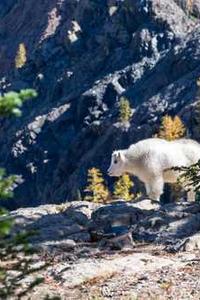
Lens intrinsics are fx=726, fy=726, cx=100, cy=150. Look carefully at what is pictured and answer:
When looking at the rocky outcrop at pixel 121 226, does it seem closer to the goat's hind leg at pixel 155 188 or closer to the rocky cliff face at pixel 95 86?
the goat's hind leg at pixel 155 188

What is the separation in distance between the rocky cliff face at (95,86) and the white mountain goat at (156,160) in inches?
2961

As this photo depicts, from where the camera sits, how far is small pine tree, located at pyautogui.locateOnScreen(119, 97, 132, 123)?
115688mm

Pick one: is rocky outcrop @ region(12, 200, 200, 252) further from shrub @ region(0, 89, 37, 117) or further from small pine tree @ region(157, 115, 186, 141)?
small pine tree @ region(157, 115, 186, 141)

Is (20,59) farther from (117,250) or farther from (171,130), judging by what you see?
(117,250)

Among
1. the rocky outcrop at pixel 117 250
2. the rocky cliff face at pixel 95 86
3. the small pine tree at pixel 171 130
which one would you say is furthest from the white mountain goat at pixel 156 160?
the rocky cliff face at pixel 95 86

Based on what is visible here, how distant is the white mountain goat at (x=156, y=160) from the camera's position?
2294 centimetres

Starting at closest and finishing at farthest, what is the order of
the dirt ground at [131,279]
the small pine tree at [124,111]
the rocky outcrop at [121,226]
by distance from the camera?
the dirt ground at [131,279] → the rocky outcrop at [121,226] → the small pine tree at [124,111]

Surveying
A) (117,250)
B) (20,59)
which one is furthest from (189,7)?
(117,250)

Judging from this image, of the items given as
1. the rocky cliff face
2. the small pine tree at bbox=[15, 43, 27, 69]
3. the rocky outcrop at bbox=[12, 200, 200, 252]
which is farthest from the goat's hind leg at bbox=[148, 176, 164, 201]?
the small pine tree at bbox=[15, 43, 27, 69]

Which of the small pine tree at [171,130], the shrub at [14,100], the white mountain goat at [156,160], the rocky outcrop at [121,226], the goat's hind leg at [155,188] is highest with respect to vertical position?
the small pine tree at [171,130]

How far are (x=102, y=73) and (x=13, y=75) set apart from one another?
37.8 metres

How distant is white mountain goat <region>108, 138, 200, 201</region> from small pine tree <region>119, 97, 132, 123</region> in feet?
300

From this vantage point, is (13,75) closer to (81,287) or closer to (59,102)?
(59,102)

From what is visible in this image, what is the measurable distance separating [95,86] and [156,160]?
114 meters
